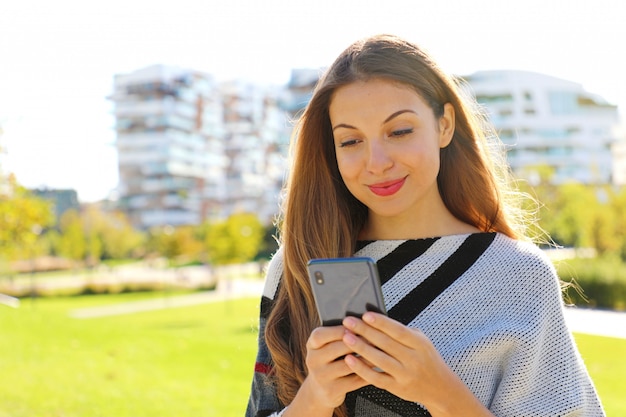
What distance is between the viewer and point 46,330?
13.4 m

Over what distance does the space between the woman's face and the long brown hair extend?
5 cm

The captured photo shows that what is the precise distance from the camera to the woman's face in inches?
68.2

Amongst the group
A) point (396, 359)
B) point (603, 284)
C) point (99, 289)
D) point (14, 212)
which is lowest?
point (99, 289)

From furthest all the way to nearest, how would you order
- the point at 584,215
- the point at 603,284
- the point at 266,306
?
the point at 584,215, the point at 603,284, the point at 266,306

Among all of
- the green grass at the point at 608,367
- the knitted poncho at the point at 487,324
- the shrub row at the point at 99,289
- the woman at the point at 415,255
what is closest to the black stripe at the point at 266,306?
the woman at the point at 415,255

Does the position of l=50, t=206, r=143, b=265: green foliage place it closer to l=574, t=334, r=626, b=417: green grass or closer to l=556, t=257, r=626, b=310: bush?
l=556, t=257, r=626, b=310: bush

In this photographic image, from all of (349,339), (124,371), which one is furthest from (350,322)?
(124,371)

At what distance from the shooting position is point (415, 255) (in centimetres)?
191

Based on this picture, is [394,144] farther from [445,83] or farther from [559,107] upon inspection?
[559,107]

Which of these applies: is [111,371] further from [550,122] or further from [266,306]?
[550,122]

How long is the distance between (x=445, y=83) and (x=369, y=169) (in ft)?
1.08

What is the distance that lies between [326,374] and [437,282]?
48 centimetres

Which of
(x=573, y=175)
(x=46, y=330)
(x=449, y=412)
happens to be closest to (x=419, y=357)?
(x=449, y=412)

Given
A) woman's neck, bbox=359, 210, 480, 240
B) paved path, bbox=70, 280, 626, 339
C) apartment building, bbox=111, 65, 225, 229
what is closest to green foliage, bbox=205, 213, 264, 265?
paved path, bbox=70, 280, 626, 339
